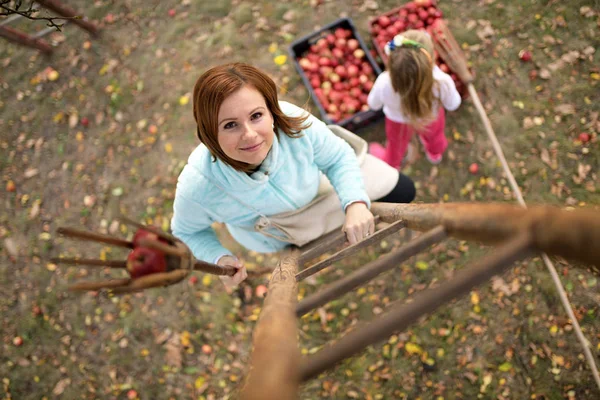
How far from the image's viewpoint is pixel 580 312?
9.67 feet

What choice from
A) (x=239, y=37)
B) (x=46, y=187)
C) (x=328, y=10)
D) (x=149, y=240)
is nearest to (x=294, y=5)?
(x=328, y=10)

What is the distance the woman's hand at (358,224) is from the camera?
173 cm

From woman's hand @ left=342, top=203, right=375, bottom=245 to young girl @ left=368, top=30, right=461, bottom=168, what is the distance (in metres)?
1.01

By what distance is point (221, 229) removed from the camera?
11.0 feet

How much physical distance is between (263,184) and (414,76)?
1209 millimetres

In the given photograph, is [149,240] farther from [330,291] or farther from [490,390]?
[490,390]

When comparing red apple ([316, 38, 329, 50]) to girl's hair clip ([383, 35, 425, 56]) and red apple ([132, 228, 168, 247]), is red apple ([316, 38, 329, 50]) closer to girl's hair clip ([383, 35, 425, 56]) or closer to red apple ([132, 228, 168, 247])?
girl's hair clip ([383, 35, 425, 56])

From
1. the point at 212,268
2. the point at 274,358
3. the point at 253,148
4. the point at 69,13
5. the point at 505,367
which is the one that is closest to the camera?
the point at 274,358

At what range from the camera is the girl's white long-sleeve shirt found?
2.60m

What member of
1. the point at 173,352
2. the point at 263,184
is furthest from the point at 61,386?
the point at 263,184

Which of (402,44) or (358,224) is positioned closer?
(358,224)

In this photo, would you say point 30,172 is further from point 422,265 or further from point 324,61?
point 422,265

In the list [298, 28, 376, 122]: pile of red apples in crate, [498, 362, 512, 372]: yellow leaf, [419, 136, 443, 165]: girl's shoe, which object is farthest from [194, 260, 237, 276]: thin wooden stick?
[498, 362, 512, 372]: yellow leaf

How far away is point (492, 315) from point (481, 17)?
7.98 feet
